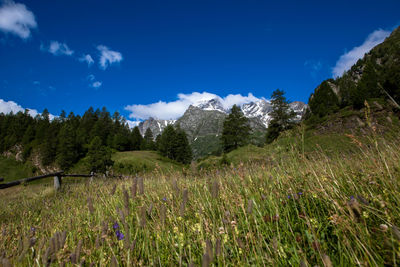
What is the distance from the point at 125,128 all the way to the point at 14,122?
143 feet

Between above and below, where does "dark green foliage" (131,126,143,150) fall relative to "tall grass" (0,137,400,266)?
above

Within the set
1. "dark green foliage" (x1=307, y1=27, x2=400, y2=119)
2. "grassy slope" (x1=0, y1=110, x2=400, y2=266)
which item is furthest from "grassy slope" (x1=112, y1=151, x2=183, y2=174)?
"dark green foliage" (x1=307, y1=27, x2=400, y2=119)

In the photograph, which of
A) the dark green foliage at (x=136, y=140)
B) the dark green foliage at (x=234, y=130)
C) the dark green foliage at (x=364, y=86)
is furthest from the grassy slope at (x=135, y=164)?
the dark green foliage at (x=136, y=140)

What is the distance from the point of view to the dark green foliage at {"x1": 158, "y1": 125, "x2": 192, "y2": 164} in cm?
7438

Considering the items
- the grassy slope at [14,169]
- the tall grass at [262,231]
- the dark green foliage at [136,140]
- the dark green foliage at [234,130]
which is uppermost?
the dark green foliage at [136,140]

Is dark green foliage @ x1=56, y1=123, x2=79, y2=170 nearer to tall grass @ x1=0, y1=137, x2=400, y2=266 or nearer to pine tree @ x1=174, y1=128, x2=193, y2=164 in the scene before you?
pine tree @ x1=174, y1=128, x2=193, y2=164

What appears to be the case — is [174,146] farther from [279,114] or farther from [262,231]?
[262,231]

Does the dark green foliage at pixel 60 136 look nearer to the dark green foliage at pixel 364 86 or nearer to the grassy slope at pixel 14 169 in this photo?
the grassy slope at pixel 14 169

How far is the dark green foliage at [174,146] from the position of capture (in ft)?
244

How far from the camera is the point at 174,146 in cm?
7488

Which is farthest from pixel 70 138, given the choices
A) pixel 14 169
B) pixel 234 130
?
pixel 234 130

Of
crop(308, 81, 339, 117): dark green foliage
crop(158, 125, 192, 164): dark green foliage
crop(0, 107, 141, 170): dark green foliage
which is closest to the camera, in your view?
crop(308, 81, 339, 117): dark green foliage

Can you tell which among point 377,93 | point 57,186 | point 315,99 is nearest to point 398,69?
point 377,93

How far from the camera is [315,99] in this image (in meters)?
63.2
